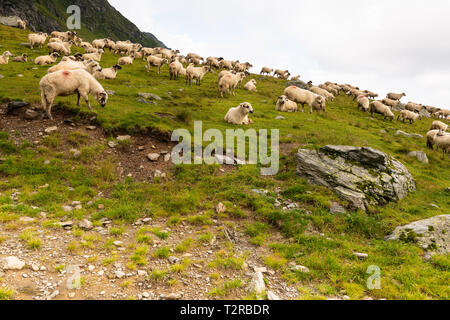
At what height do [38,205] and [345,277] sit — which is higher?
[38,205]

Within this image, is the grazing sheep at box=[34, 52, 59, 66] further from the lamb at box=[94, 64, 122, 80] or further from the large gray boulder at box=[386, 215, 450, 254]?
the large gray boulder at box=[386, 215, 450, 254]

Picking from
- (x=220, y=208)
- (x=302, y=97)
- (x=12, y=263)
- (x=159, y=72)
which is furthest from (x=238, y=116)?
(x=159, y=72)

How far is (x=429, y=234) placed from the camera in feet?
26.3

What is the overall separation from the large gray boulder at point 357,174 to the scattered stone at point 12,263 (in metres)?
10.3

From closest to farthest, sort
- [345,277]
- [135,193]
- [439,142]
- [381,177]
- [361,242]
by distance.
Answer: [345,277] < [361,242] < [135,193] < [381,177] < [439,142]

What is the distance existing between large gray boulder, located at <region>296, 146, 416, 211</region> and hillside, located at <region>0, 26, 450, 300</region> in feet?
1.67

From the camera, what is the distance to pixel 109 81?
2378 centimetres

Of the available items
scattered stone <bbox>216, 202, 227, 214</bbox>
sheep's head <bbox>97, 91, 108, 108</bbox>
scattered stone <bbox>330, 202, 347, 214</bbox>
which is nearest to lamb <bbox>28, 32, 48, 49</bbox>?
sheep's head <bbox>97, 91, 108, 108</bbox>

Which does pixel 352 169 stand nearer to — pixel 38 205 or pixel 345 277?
pixel 345 277

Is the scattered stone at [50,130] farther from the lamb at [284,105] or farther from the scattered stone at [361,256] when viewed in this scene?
the lamb at [284,105]

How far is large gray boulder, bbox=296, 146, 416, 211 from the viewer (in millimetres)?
10430

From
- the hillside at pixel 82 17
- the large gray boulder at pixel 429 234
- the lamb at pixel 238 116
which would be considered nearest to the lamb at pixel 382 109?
the lamb at pixel 238 116
